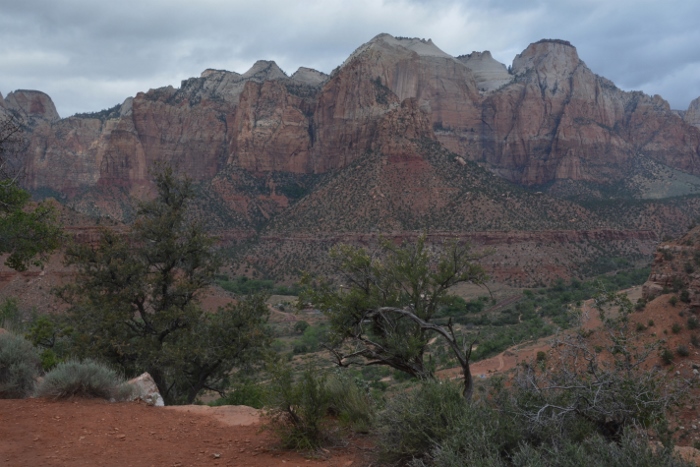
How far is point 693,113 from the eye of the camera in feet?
516

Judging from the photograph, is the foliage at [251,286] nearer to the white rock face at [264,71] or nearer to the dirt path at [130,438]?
the dirt path at [130,438]

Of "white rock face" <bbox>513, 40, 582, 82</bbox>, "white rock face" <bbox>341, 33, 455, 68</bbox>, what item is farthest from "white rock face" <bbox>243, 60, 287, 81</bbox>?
"white rock face" <bbox>513, 40, 582, 82</bbox>

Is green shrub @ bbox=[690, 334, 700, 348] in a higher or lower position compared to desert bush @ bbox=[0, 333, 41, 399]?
lower

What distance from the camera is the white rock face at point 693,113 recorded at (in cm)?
15482

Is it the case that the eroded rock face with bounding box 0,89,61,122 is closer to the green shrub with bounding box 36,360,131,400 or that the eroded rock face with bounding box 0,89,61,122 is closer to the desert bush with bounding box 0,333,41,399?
the desert bush with bounding box 0,333,41,399

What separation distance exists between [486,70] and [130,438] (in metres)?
165

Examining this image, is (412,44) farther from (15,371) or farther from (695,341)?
(15,371)

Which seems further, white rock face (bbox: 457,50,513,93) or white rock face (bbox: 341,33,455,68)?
white rock face (bbox: 457,50,513,93)

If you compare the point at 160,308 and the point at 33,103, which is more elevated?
the point at 33,103

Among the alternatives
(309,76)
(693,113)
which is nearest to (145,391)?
(309,76)

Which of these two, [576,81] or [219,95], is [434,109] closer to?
[576,81]

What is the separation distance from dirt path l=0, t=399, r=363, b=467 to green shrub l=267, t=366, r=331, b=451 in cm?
25

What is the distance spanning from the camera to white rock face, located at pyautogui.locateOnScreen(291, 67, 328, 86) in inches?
5325

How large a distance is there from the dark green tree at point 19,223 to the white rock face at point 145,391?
3.34 m
